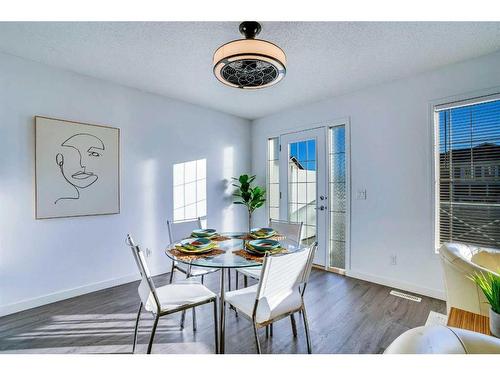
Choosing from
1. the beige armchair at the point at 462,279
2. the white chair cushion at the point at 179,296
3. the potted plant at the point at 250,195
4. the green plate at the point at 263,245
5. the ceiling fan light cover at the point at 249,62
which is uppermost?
the ceiling fan light cover at the point at 249,62

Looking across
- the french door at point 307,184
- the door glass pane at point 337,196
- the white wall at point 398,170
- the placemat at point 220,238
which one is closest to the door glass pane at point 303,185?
the french door at point 307,184

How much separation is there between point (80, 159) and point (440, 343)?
3275 millimetres

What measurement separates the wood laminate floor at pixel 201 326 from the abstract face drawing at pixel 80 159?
117 cm

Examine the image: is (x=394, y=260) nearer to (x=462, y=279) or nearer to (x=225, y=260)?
(x=462, y=279)

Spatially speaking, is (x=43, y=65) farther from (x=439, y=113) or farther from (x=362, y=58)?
(x=439, y=113)

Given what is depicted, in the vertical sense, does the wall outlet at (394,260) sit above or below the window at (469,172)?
below

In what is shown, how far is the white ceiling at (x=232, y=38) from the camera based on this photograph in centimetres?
195

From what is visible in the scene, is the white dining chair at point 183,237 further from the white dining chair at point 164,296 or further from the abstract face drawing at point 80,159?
the abstract face drawing at point 80,159

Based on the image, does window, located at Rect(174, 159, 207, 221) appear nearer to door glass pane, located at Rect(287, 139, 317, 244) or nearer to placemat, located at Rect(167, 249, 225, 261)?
door glass pane, located at Rect(287, 139, 317, 244)

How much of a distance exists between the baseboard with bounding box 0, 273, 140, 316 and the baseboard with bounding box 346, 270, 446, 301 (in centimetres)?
295

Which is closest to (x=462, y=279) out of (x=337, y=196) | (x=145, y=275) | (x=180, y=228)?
(x=145, y=275)

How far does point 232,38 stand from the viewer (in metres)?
2.11

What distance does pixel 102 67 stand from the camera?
260cm

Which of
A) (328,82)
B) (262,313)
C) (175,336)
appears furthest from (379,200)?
(175,336)
